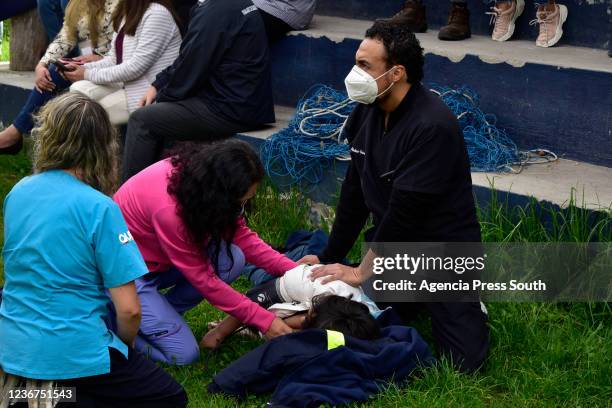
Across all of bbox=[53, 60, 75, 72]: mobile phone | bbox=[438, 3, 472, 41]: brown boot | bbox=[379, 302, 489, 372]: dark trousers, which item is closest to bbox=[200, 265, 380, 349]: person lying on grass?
bbox=[379, 302, 489, 372]: dark trousers

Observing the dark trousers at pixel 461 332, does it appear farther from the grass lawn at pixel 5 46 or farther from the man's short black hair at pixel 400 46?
the grass lawn at pixel 5 46

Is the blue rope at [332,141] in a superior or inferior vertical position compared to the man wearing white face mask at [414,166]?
inferior

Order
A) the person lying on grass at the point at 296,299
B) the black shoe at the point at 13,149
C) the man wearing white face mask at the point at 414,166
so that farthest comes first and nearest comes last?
the black shoe at the point at 13,149 → the person lying on grass at the point at 296,299 → the man wearing white face mask at the point at 414,166

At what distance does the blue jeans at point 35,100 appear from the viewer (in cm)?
673

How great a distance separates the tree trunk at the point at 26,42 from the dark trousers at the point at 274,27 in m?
2.19

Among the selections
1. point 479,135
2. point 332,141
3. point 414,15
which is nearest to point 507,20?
point 414,15

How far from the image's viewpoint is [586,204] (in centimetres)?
473

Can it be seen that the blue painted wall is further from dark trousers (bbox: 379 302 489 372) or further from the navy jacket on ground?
the navy jacket on ground

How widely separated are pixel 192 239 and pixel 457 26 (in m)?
2.83

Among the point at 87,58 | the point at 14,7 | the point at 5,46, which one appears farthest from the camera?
the point at 5,46

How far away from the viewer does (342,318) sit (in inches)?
162

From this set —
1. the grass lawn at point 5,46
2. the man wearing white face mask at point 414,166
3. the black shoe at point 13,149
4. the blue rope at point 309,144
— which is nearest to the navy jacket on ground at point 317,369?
the man wearing white face mask at point 414,166

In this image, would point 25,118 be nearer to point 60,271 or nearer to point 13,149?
point 13,149

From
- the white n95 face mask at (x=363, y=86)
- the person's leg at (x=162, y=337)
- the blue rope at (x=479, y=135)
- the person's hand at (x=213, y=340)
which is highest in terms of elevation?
the white n95 face mask at (x=363, y=86)
